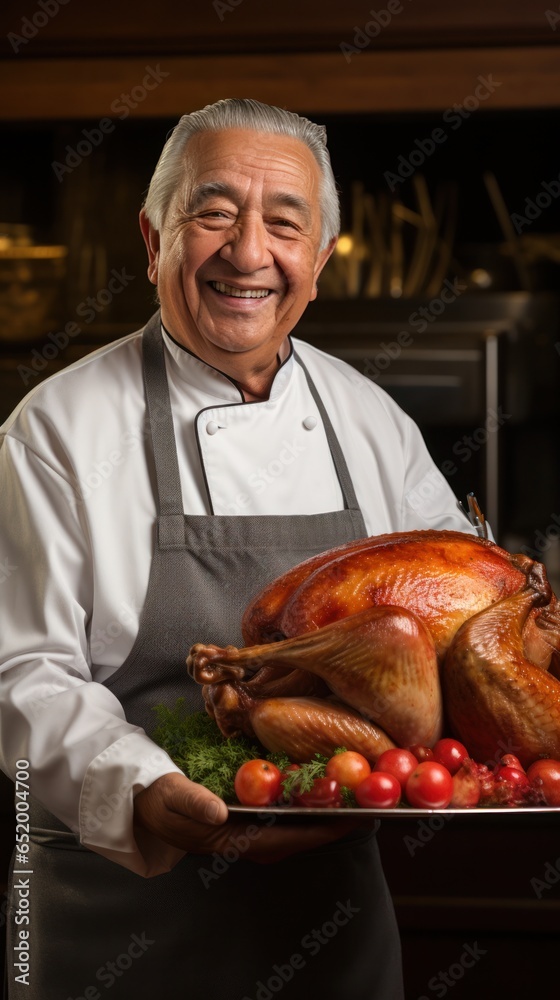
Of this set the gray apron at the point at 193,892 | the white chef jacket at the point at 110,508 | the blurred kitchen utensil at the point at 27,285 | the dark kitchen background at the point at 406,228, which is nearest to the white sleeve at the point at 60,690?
the white chef jacket at the point at 110,508

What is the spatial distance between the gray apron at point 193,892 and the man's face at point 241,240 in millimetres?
178

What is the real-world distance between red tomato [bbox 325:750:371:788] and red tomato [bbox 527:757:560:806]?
6.8 inches

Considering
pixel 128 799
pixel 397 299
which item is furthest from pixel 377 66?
pixel 128 799

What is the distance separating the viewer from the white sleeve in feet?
4.16

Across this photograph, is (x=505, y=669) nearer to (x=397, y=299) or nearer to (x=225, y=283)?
(x=225, y=283)

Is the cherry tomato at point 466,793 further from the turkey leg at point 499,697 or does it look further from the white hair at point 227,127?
the white hair at point 227,127

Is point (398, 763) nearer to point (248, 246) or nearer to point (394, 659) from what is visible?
point (394, 659)

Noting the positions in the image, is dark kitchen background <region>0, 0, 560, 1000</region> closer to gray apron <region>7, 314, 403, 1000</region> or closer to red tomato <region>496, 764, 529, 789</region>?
gray apron <region>7, 314, 403, 1000</region>

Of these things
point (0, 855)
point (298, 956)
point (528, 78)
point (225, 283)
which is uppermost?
point (528, 78)

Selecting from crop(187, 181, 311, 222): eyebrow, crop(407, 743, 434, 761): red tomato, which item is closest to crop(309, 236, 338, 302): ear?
crop(187, 181, 311, 222): eyebrow

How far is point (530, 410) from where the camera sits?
3.71 m

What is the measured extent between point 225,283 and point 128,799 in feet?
2.36

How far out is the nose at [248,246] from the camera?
1.47 m

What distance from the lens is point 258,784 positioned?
1.10 meters
